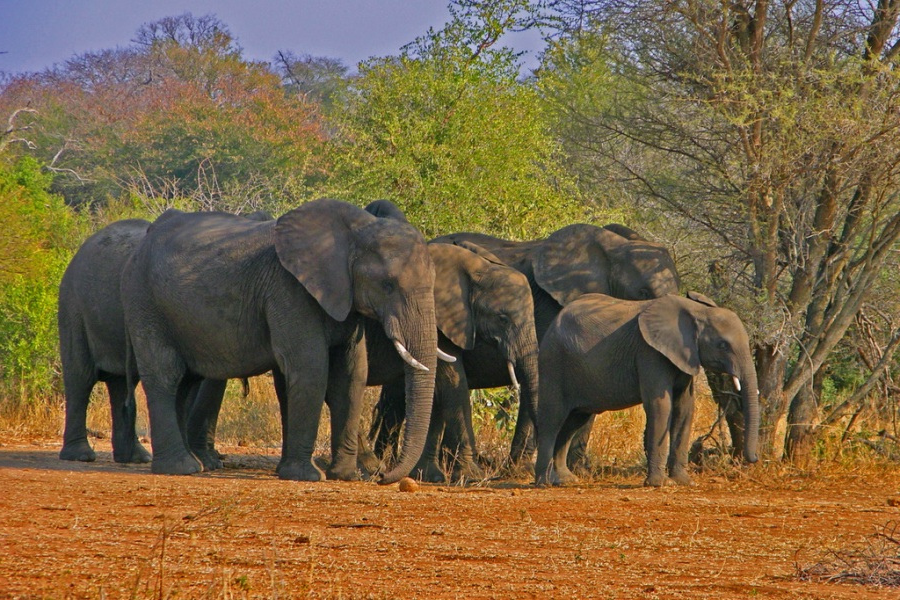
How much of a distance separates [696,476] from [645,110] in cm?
358

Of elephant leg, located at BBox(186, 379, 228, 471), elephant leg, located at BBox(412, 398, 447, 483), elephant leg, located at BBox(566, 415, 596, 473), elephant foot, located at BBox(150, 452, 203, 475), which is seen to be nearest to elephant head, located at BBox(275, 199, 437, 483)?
elephant leg, located at BBox(412, 398, 447, 483)

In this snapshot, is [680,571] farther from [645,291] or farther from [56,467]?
[56,467]

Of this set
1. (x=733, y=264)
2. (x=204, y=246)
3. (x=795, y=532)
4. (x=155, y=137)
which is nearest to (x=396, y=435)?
(x=204, y=246)

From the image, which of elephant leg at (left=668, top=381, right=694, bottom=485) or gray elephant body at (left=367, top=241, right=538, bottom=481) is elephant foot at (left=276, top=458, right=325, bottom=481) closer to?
gray elephant body at (left=367, top=241, right=538, bottom=481)

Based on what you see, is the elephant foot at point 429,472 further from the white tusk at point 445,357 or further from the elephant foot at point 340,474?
the white tusk at point 445,357

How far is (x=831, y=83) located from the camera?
36.6ft

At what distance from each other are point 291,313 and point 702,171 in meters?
4.23

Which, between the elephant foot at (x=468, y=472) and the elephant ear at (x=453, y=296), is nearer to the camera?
the elephant foot at (x=468, y=472)

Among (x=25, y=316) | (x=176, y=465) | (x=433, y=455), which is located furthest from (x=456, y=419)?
(x=25, y=316)

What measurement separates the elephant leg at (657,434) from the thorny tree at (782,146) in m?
1.63

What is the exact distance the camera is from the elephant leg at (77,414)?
12477 millimetres

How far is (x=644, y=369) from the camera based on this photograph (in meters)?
10.4

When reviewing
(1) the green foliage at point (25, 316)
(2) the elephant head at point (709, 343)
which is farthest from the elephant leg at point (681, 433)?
(1) the green foliage at point (25, 316)

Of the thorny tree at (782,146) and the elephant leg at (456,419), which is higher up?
the thorny tree at (782,146)
